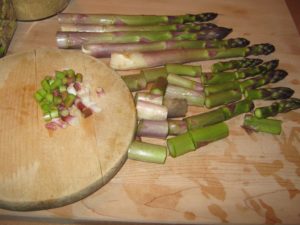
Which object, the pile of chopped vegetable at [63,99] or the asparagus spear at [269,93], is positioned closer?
the pile of chopped vegetable at [63,99]

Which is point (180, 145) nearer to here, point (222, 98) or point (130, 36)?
point (222, 98)

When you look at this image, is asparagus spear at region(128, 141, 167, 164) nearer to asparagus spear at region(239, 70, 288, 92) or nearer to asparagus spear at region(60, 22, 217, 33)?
asparagus spear at region(239, 70, 288, 92)

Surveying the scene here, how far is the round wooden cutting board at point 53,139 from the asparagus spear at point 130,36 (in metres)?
0.23

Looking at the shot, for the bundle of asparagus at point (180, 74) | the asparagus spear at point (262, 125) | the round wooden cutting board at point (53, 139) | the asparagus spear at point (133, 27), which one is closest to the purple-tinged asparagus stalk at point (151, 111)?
the bundle of asparagus at point (180, 74)

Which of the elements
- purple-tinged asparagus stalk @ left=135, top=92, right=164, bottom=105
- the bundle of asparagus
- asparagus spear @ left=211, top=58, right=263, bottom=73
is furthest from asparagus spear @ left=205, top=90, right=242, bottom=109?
purple-tinged asparagus stalk @ left=135, top=92, right=164, bottom=105

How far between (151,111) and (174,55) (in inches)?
22.0

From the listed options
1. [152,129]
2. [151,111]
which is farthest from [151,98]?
[152,129]

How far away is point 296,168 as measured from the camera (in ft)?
6.33

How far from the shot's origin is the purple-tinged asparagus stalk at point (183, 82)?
2.14 m

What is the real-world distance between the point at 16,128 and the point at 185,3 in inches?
71.9

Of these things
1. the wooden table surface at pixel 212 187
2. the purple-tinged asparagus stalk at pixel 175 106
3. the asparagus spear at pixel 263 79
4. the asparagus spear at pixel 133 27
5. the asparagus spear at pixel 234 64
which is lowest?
the wooden table surface at pixel 212 187

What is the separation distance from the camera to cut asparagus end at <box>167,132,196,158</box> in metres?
1.84

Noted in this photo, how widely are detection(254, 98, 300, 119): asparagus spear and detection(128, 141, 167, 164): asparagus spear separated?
28.2 inches

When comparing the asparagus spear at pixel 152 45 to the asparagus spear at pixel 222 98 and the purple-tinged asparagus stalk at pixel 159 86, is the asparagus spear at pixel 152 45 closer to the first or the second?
the purple-tinged asparagus stalk at pixel 159 86
